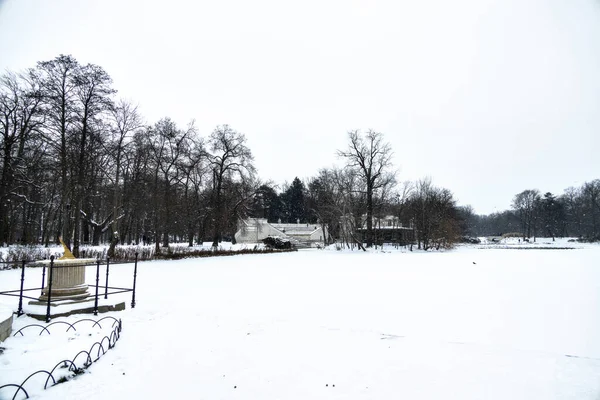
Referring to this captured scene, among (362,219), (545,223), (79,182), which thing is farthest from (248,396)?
(545,223)

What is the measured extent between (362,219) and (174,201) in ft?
69.9

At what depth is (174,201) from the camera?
97.3ft

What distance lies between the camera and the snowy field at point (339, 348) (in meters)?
4.42

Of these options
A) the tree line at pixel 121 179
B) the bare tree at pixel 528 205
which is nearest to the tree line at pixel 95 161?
the tree line at pixel 121 179

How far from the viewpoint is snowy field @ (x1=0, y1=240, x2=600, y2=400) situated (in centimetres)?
442

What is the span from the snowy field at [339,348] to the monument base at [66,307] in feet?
1.10

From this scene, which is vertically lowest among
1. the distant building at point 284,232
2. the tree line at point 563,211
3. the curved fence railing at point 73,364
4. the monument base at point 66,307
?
the curved fence railing at point 73,364

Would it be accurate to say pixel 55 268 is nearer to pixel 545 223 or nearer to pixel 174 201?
pixel 174 201

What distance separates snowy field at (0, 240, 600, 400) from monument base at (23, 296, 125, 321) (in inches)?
13.3

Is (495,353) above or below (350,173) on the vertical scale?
below

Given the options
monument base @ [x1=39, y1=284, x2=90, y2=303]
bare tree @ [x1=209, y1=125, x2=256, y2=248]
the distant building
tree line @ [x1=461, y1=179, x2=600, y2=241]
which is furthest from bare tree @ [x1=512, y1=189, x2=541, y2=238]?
monument base @ [x1=39, y1=284, x2=90, y2=303]

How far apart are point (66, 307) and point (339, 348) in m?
5.88

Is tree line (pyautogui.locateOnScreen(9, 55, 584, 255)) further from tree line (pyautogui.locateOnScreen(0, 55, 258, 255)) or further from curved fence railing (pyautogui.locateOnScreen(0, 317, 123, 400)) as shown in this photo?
curved fence railing (pyautogui.locateOnScreen(0, 317, 123, 400))

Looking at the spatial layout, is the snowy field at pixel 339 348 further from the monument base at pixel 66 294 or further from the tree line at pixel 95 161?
the tree line at pixel 95 161
